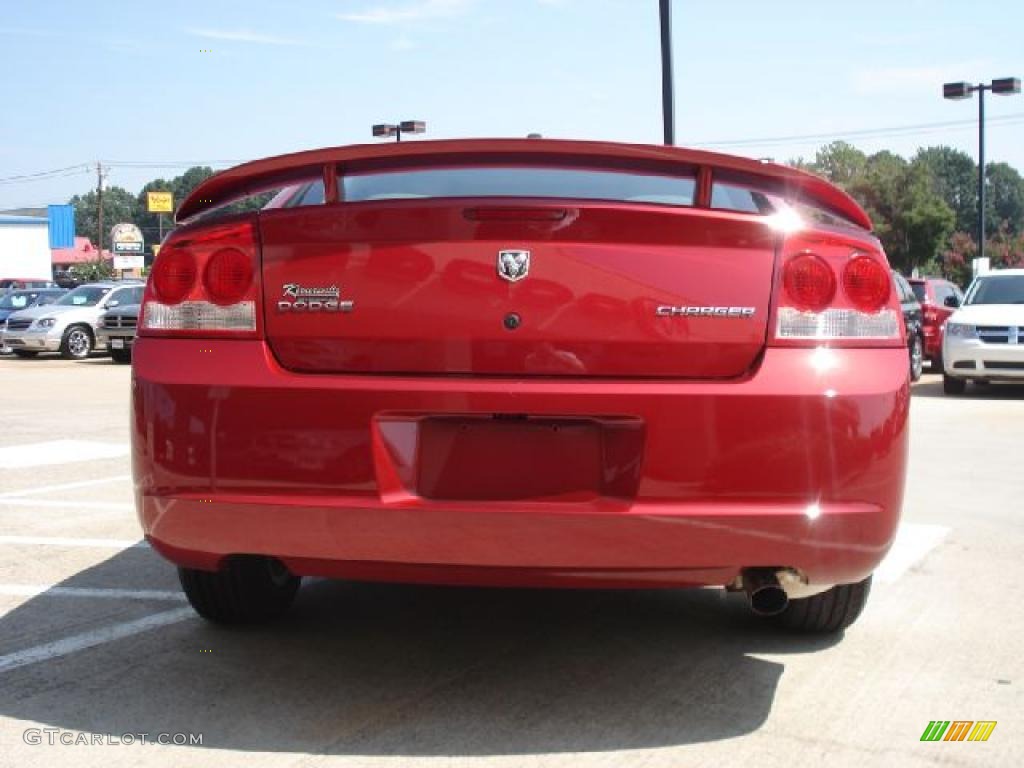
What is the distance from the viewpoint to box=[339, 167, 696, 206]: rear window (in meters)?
3.22

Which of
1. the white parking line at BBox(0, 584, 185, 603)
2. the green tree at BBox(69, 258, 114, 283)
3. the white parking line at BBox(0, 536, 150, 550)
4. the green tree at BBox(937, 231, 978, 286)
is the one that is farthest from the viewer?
the green tree at BBox(69, 258, 114, 283)

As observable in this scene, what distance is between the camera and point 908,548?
5449 mm

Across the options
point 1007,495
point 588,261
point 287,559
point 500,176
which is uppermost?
point 500,176

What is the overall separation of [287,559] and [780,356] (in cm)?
135

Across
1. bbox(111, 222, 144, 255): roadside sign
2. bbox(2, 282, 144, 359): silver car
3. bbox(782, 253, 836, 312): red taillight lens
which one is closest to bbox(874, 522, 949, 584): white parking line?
bbox(782, 253, 836, 312): red taillight lens

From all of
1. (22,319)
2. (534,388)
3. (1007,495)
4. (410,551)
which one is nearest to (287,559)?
(410,551)

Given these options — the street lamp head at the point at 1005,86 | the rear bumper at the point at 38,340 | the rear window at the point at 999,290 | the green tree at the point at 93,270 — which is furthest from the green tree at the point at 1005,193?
the rear window at the point at 999,290

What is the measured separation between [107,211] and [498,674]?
612 ft

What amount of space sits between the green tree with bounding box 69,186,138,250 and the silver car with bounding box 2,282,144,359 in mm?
149507

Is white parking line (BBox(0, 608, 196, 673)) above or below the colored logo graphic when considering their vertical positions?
above

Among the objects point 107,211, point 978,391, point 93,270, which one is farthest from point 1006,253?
point 107,211

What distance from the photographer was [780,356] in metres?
3.02

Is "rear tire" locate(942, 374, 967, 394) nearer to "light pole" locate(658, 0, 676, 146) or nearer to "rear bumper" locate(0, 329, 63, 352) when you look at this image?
"light pole" locate(658, 0, 676, 146)

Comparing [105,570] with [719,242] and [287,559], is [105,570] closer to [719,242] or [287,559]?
[287,559]
